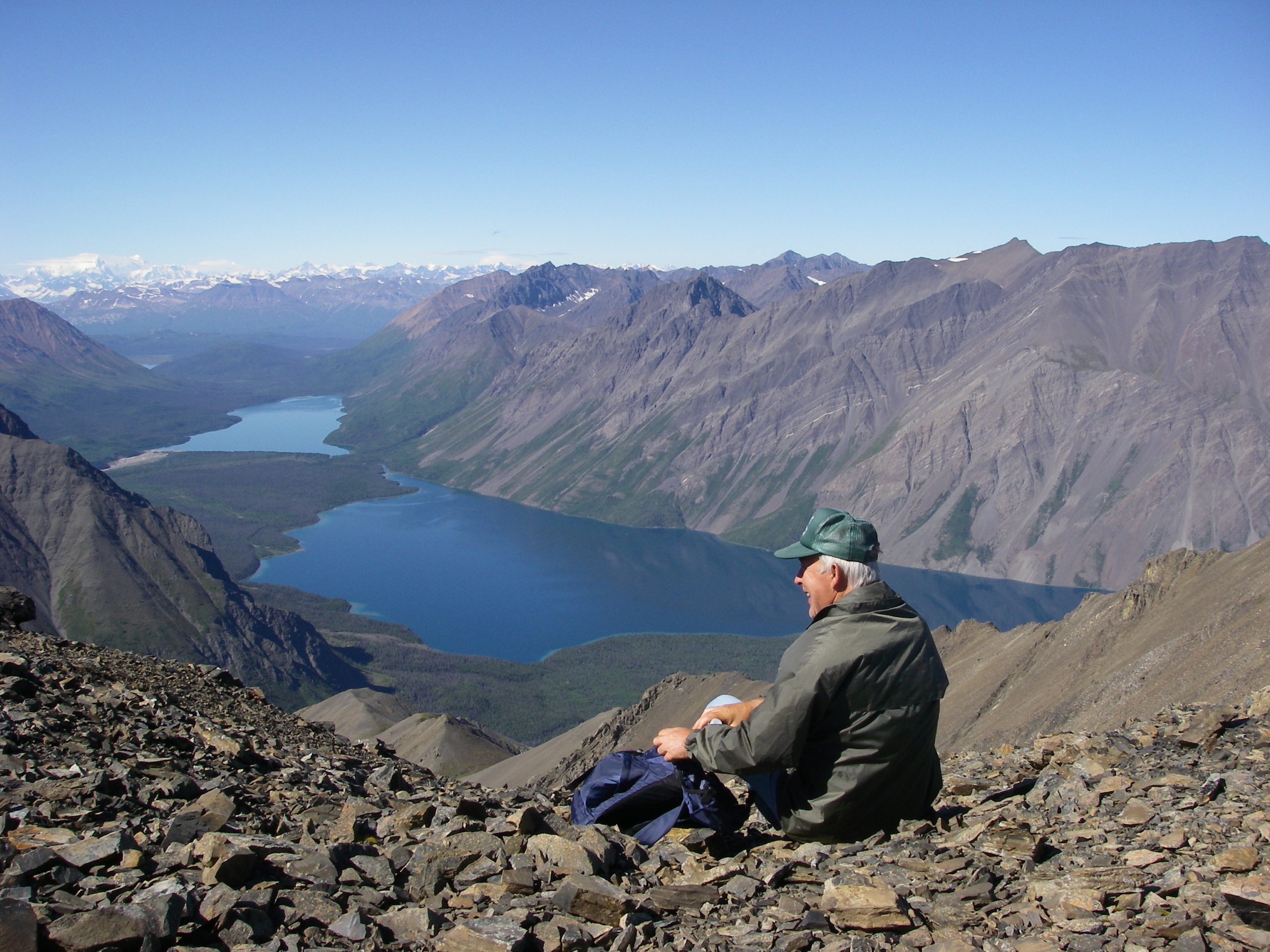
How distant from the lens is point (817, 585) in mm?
9867

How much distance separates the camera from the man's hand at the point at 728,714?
10602mm

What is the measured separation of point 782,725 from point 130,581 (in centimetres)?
16532

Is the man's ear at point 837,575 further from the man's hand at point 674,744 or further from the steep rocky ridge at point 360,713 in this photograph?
the steep rocky ridge at point 360,713

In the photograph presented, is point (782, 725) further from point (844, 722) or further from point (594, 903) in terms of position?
point (594, 903)

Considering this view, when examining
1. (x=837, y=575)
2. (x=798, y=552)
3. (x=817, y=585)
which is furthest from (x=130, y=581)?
(x=837, y=575)

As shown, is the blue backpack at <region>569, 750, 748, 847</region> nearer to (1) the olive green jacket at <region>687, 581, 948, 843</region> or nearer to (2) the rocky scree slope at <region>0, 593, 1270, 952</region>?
(2) the rocky scree slope at <region>0, 593, 1270, 952</region>

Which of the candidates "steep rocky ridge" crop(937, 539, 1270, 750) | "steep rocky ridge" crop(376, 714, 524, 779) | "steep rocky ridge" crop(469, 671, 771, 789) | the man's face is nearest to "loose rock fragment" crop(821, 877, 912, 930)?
the man's face

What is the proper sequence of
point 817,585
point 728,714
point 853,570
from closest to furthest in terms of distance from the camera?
point 853,570
point 817,585
point 728,714

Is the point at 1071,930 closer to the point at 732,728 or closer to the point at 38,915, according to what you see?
the point at 732,728

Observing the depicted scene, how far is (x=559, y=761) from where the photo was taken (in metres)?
60.0

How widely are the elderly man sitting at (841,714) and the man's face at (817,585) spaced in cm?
1

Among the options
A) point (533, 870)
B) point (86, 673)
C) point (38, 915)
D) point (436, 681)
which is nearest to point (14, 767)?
point (38, 915)

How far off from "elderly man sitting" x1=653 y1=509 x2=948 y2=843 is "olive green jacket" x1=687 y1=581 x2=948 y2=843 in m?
0.01

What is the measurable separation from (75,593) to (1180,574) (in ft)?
495
